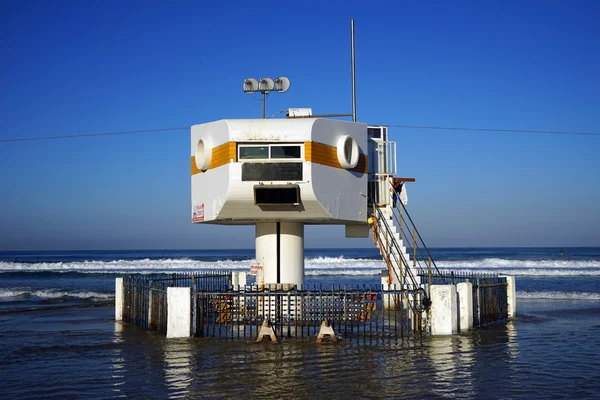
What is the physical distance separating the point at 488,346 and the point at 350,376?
17.8 feet

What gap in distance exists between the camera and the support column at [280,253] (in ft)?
70.8

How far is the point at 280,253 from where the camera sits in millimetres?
21688

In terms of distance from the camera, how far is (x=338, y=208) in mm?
20766

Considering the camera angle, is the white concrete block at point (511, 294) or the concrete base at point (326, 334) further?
the white concrete block at point (511, 294)

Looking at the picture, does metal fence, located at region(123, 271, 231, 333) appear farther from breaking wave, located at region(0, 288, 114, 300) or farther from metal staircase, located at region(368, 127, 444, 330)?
breaking wave, located at region(0, 288, 114, 300)

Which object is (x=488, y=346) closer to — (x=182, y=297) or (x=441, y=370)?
(x=441, y=370)

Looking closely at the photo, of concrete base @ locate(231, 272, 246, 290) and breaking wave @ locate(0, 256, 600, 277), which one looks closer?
concrete base @ locate(231, 272, 246, 290)

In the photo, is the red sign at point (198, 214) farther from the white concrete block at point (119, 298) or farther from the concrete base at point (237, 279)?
the concrete base at point (237, 279)

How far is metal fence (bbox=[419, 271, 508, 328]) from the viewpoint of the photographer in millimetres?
20312

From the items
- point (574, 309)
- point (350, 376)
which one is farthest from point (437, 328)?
point (574, 309)

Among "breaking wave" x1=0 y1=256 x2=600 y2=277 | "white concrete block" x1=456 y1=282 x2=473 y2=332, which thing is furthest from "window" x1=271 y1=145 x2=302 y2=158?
"breaking wave" x1=0 y1=256 x2=600 y2=277

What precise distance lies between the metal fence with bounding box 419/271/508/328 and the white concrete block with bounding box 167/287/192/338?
8.04 meters

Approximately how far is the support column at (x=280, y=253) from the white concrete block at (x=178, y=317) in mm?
4159

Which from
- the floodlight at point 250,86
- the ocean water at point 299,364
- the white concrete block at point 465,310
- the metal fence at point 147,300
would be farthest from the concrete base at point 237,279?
the white concrete block at point 465,310
